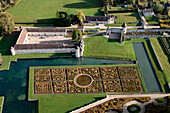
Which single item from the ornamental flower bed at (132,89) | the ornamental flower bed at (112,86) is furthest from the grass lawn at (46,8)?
the ornamental flower bed at (132,89)

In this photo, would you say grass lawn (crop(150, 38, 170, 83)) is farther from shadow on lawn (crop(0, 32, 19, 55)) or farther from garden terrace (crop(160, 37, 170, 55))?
shadow on lawn (crop(0, 32, 19, 55))

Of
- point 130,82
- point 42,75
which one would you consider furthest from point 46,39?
point 130,82

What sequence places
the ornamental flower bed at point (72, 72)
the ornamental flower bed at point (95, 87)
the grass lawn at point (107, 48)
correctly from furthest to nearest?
1. the grass lawn at point (107, 48)
2. the ornamental flower bed at point (72, 72)
3. the ornamental flower bed at point (95, 87)

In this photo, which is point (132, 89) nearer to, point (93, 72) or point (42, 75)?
point (93, 72)

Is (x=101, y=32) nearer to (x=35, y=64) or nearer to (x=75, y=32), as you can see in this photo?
(x=75, y=32)

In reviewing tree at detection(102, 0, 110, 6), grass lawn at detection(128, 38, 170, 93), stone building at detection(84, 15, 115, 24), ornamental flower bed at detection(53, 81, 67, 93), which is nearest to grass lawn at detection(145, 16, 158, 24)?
grass lawn at detection(128, 38, 170, 93)

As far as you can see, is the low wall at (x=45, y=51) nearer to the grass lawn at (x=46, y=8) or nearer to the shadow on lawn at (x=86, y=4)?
the grass lawn at (x=46, y=8)

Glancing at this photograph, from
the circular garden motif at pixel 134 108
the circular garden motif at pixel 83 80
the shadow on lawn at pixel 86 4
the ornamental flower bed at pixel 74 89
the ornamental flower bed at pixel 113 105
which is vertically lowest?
the circular garden motif at pixel 134 108

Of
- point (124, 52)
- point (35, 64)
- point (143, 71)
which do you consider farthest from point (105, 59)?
point (35, 64)
